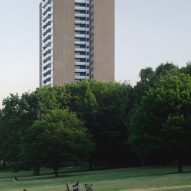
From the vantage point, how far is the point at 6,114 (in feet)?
339

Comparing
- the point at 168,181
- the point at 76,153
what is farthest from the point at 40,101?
the point at 168,181

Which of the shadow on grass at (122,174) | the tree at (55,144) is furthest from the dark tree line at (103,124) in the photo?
the shadow on grass at (122,174)

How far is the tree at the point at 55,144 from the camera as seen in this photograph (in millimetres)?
77750

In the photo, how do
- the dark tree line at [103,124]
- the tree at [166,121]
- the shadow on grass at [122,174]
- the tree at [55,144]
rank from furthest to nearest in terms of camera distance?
1. the tree at [55,144]
2. the dark tree line at [103,124]
3. the tree at [166,121]
4. the shadow on grass at [122,174]

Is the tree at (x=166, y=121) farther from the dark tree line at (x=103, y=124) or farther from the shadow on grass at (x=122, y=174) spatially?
the shadow on grass at (x=122, y=174)

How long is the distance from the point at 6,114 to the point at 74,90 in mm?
13100

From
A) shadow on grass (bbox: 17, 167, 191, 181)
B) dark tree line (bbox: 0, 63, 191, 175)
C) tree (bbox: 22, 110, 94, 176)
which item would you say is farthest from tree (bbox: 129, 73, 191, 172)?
tree (bbox: 22, 110, 94, 176)

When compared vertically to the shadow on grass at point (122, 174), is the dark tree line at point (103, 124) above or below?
above

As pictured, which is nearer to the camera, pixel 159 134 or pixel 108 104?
pixel 159 134

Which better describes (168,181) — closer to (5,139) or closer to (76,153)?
(76,153)

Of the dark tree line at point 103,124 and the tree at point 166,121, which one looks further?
the dark tree line at point 103,124

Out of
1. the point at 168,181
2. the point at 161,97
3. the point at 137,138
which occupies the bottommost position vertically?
the point at 168,181

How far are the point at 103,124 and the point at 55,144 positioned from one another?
20.1m

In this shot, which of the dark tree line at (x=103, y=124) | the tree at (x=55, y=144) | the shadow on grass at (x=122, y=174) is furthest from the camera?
the tree at (x=55, y=144)
